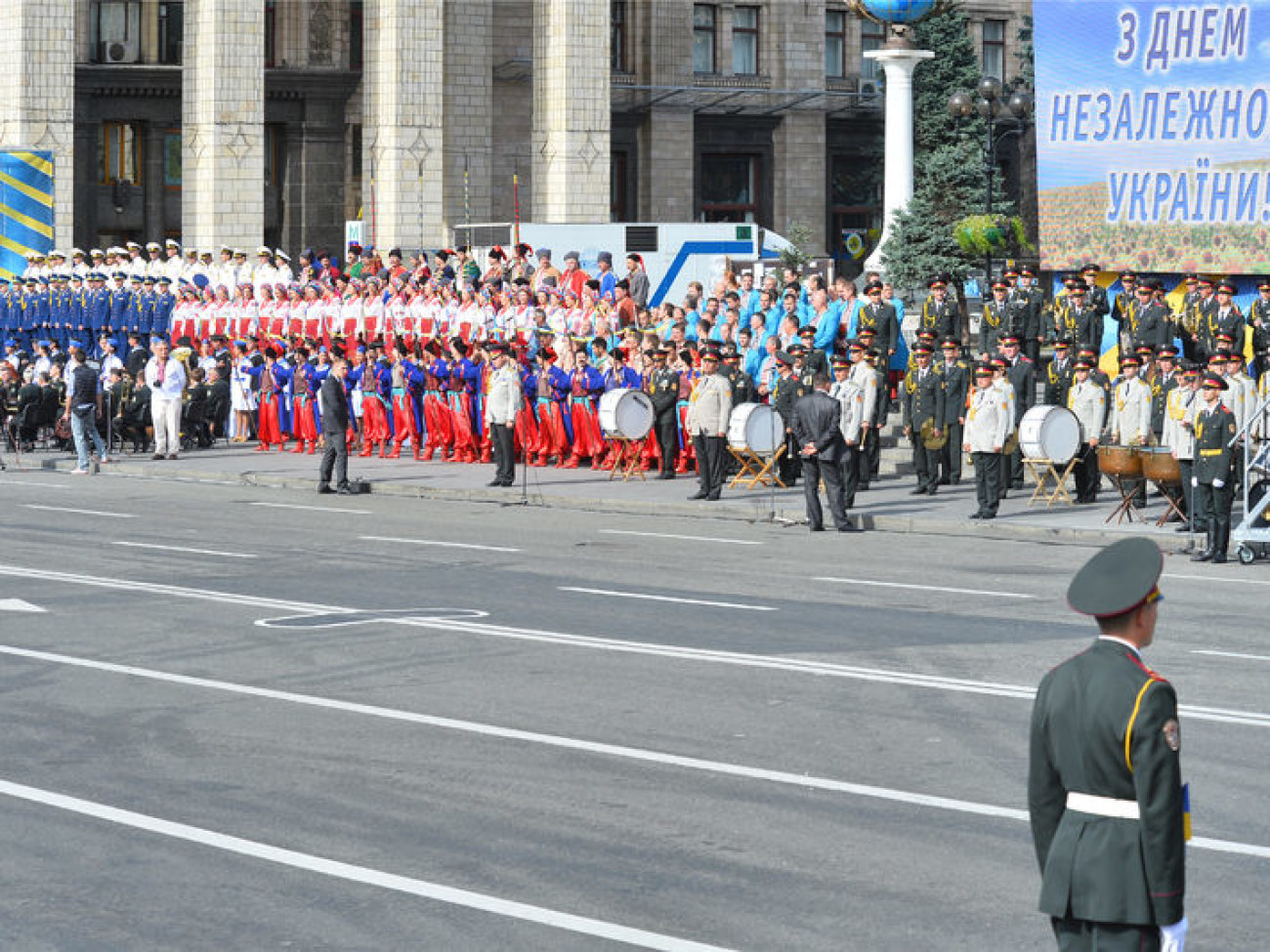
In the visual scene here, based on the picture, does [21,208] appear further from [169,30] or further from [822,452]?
[822,452]

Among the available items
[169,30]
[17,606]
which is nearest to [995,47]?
[169,30]

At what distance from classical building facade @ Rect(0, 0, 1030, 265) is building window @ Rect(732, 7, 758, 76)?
0.22 ft

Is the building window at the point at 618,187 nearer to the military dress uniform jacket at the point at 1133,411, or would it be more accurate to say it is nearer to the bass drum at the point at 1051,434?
the bass drum at the point at 1051,434

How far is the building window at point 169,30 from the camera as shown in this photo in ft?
219

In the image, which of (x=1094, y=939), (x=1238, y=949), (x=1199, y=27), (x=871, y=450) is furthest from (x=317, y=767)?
(x=1199, y=27)

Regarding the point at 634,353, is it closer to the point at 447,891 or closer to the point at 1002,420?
the point at 1002,420

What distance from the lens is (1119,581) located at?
6199 millimetres

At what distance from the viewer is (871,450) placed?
30.9m

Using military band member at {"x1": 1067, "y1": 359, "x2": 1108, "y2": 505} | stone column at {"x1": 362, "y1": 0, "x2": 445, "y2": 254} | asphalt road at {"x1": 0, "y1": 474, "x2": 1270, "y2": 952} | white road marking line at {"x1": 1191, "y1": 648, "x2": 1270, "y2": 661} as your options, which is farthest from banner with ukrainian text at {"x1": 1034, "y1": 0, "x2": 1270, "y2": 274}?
Result: stone column at {"x1": 362, "y1": 0, "x2": 445, "y2": 254}

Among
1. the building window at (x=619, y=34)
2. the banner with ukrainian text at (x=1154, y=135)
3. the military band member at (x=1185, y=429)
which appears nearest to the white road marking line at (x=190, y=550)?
the military band member at (x=1185, y=429)

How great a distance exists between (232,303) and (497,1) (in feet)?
82.9

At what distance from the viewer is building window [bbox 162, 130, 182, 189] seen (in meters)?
67.1

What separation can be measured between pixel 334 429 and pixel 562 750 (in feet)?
64.2

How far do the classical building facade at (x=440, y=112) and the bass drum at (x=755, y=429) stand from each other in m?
26.3
